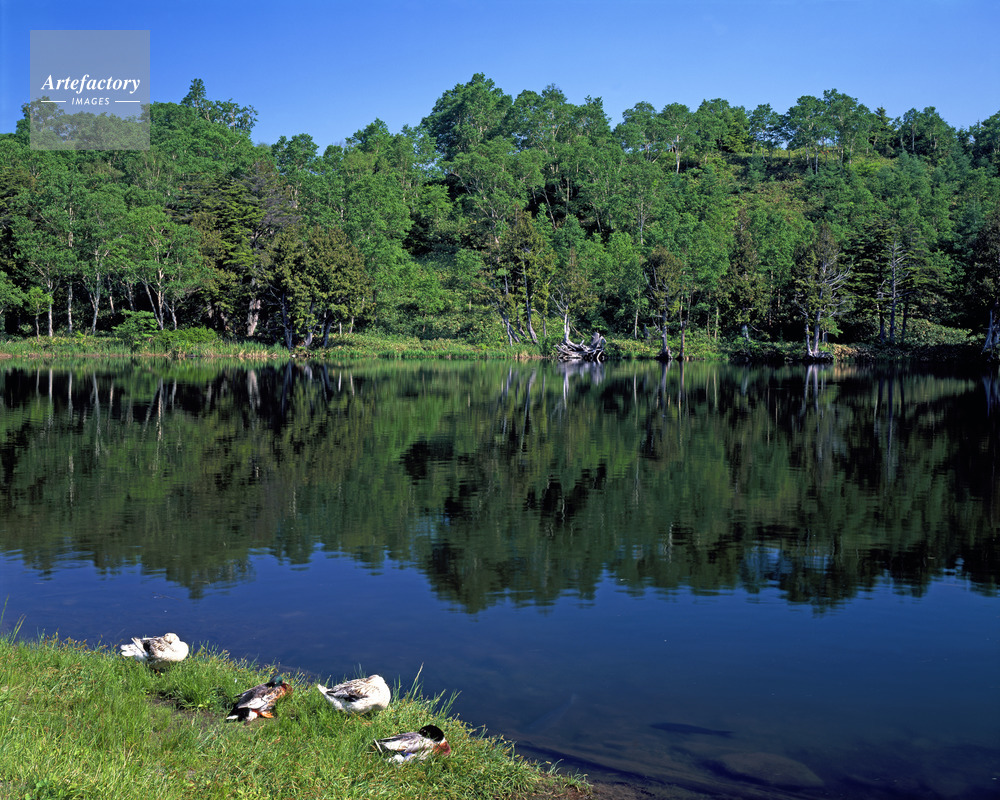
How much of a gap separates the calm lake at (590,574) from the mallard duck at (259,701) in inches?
73.3

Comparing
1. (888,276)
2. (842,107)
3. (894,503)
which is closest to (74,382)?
(894,503)

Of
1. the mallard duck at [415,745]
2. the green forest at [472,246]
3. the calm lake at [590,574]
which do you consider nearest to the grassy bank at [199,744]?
the mallard duck at [415,745]

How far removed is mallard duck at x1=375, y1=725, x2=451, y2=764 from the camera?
22.6 feet

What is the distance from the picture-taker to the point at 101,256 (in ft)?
254

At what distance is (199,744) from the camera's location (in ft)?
22.1

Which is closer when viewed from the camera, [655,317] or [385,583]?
[385,583]

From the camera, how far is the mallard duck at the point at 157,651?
28.4ft

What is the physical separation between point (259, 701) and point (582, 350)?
3193 inches

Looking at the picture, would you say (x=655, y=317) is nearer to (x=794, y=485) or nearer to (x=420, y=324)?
(x=420, y=324)

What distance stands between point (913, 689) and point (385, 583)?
7806 millimetres

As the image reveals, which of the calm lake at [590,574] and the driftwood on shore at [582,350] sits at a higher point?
the driftwood on shore at [582,350]

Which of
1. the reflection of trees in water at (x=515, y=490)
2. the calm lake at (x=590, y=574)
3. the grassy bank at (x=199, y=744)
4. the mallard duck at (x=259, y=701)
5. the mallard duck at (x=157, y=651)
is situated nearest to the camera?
the grassy bank at (x=199, y=744)

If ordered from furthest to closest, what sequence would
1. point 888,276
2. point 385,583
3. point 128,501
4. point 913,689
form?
point 888,276 → point 128,501 → point 385,583 → point 913,689

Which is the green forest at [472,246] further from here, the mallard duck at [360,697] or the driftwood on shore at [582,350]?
the mallard duck at [360,697]
